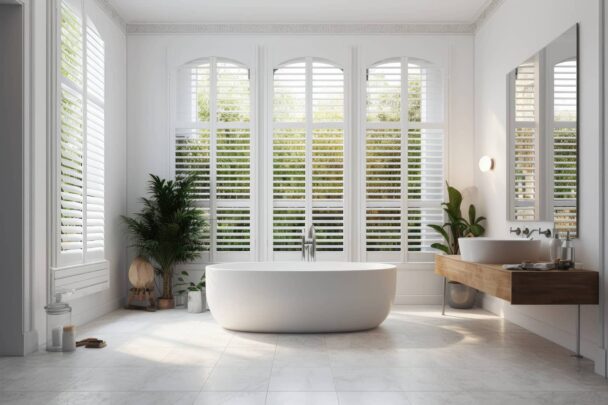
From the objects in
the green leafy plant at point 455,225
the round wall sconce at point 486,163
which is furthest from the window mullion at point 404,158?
the round wall sconce at point 486,163

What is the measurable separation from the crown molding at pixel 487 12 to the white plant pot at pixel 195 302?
141 inches

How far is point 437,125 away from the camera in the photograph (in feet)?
20.6

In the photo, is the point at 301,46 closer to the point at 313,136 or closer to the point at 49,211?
A: the point at 313,136

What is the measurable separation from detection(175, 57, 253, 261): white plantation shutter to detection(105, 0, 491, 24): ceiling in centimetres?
48

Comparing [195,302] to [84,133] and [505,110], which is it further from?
[505,110]

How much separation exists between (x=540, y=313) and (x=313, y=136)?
2.67 m

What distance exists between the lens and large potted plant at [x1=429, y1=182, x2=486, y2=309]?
594 centimetres

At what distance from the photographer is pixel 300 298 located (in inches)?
181

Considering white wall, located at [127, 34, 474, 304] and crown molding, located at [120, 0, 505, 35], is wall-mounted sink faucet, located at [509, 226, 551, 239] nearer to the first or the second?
white wall, located at [127, 34, 474, 304]

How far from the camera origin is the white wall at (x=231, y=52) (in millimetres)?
6285

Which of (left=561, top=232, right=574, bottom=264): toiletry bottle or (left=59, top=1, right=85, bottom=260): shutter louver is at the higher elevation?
(left=59, top=1, right=85, bottom=260): shutter louver

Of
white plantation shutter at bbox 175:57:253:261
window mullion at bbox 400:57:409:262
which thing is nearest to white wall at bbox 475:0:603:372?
window mullion at bbox 400:57:409:262

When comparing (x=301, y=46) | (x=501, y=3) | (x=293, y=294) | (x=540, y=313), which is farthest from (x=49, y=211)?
(x=501, y=3)

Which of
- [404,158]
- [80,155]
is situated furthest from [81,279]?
[404,158]
